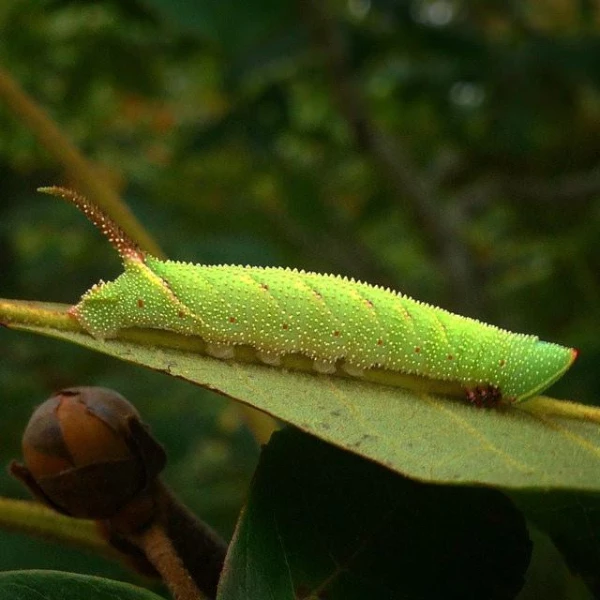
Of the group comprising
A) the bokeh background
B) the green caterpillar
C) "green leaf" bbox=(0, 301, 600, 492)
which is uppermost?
"green leaf" bbox=(0, 301, 600, 492)

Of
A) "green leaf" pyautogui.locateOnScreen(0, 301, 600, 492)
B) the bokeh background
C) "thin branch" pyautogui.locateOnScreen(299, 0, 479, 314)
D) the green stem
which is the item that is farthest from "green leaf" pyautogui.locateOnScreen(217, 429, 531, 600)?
"thin branch" pyautogui.locateOnScreen(299, 0, 479, 314)

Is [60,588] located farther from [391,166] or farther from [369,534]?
[391,166]

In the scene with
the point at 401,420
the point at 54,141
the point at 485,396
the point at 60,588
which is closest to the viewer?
the point at 60,588

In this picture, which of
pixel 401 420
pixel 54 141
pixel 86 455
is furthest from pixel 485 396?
pixel 54 141

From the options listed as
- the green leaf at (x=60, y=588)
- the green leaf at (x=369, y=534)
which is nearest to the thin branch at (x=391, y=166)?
the green leaf at (x=369, y=534)

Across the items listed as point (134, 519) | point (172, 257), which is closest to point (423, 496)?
point (134, 519)

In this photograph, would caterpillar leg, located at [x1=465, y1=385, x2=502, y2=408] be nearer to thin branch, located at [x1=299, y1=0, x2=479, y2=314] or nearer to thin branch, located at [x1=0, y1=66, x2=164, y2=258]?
thin branch, located at [x1=0, y1=66, x2=164, y2=258]

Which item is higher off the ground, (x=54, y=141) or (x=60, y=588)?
(x=54, y=141)
